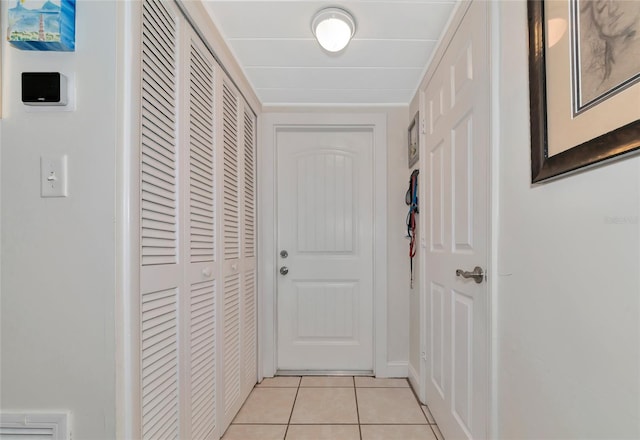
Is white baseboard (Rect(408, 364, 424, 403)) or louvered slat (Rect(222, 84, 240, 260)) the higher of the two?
louvered slat (Rect(222, 84, 240, 260))

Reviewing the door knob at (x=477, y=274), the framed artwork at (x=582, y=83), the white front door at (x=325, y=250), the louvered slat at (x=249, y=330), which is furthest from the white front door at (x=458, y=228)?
the louvered slat at (x=249, y=330)

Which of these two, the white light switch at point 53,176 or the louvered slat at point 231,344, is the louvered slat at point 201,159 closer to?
the louvered slat at point 231,344

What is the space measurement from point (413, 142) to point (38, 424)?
2.37 metres

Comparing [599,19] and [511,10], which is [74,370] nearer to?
[599,19]

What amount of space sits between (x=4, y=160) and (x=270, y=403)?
6.31 ft

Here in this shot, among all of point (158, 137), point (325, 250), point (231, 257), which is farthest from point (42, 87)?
point (325, 250)

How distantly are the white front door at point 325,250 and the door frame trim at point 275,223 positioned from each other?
7 centimetres

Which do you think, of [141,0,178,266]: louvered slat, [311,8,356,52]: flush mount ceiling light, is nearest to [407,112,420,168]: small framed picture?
[311,8,356,52]: flush mount ceiling light

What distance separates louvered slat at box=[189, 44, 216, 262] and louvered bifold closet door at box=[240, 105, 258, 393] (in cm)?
55

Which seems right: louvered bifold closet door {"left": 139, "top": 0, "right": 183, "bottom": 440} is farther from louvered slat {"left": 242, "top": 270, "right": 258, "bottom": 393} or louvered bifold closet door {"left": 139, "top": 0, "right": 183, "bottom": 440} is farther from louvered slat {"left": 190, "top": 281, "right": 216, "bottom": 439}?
louvered slat {"left": 242, "top": 270, "right": 258, "bottom": 393}

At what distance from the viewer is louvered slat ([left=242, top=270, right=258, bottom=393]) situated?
7.36 ft

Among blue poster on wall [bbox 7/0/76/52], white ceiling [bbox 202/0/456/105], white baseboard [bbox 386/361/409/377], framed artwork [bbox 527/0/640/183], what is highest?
white ceiling [bbox 202/0/456/105]

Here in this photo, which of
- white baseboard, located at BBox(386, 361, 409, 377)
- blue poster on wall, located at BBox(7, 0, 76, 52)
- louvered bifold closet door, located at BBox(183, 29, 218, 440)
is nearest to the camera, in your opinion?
blue poster on wall, located at BBox(7, 0, 76, 52)

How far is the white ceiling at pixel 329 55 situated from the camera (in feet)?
5.14
